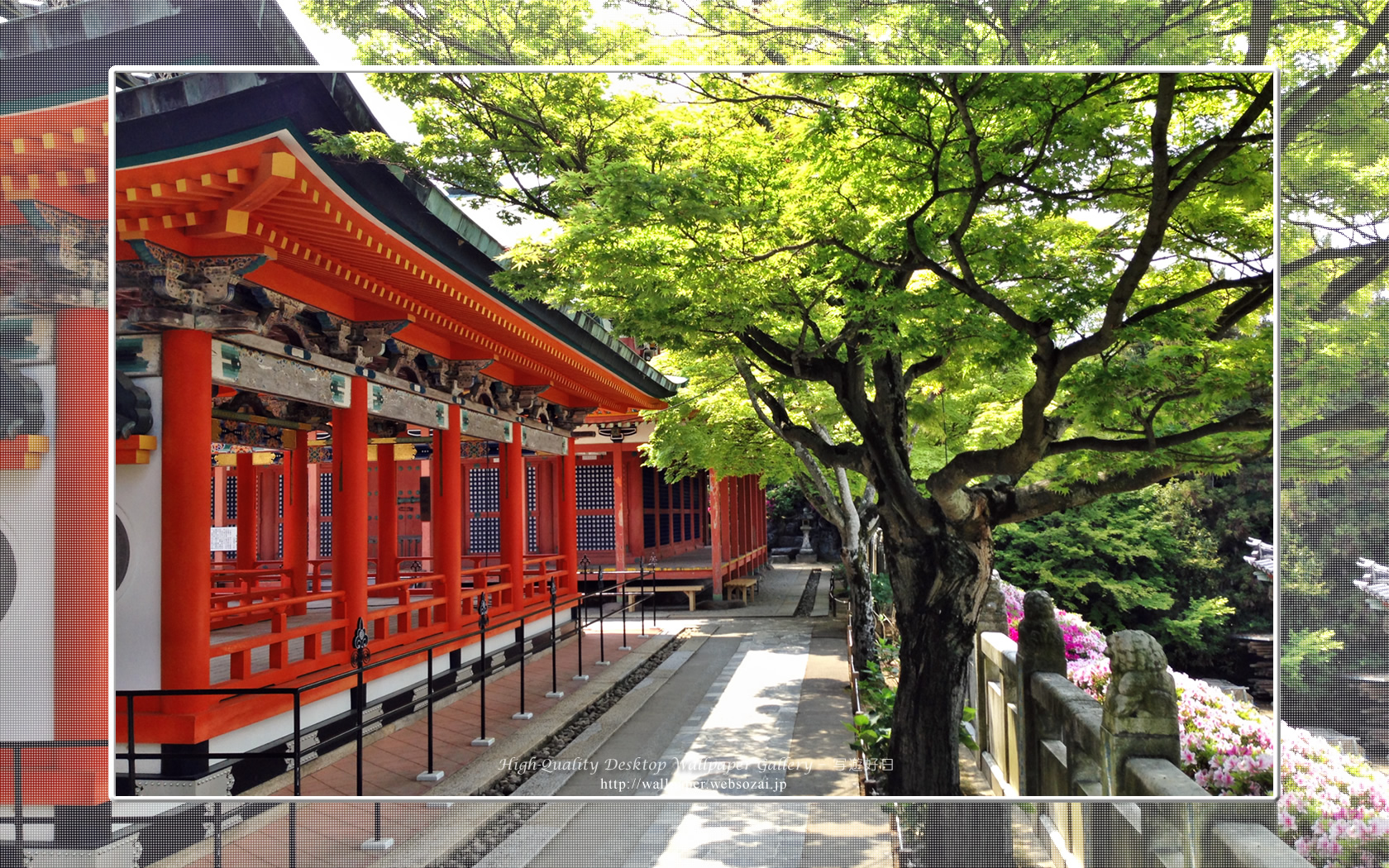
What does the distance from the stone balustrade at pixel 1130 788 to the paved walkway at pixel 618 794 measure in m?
0.81

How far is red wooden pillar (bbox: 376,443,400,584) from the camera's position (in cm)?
912

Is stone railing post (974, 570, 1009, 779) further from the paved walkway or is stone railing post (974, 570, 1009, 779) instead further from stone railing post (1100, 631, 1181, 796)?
stone railing post (1100, 631, 1181, 796)

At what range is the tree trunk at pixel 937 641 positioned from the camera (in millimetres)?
4457

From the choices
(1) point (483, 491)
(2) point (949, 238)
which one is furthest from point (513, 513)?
(2) point (949, 238)

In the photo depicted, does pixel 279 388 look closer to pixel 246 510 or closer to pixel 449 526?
pixel 449 526

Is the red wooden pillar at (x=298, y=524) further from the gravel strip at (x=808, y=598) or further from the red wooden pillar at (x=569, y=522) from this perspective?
the gravel strip at (x=808, y=598)

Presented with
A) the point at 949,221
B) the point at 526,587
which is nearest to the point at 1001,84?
the point at 949,221

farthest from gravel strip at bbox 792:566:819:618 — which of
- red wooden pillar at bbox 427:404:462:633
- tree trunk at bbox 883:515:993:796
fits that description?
tree trunk at bbox 883:515:993:796

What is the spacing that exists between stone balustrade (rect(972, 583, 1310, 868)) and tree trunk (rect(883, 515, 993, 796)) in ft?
2.16

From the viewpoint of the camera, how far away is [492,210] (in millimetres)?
4645

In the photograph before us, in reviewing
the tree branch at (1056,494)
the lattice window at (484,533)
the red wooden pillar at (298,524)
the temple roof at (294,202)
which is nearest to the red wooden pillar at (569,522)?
the red wooden pillar at (298,524)

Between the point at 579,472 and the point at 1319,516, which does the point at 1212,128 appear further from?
the point at 579,472

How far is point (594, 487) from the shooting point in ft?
65.0

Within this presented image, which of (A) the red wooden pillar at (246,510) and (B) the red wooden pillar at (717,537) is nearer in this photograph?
(A) the red wooden pillar at (246,510)
